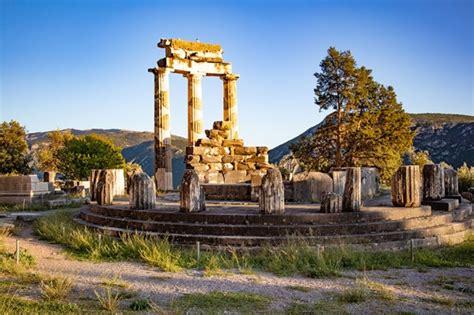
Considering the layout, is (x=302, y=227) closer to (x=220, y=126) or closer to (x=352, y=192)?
(x=352, y=192)

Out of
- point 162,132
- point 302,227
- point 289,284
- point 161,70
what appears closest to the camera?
point 289,284

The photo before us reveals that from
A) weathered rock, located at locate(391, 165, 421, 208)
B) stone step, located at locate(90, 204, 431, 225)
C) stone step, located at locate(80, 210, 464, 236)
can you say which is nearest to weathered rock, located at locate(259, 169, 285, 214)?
stone step, located at locate(90, 204, 431, 225)

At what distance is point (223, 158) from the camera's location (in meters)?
22.2

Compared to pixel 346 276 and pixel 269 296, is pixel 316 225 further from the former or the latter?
pixel 269 296

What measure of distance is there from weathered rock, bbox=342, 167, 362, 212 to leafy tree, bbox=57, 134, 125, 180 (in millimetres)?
34487

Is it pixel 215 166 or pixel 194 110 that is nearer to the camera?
pixel 215 166

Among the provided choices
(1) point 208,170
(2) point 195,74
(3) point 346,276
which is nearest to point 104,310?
(3) point 346,276

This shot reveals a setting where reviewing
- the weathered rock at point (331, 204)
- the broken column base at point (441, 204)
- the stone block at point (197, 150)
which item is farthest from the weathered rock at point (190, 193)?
the stone block at point (197, 150)

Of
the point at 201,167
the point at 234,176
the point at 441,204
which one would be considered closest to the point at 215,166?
the point at 201,167

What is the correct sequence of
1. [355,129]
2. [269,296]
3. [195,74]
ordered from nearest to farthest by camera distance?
[269,296], [195,74], [355,129]

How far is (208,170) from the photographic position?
21719 mm

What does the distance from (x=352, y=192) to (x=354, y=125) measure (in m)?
21.6

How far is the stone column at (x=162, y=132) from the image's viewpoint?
2934cm

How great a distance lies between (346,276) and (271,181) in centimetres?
339
